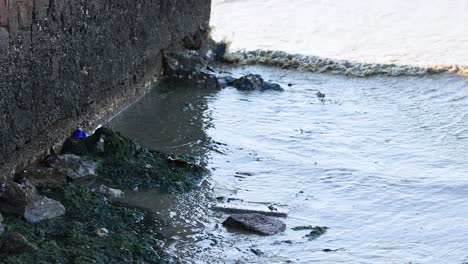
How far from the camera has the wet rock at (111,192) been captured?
5695 mm

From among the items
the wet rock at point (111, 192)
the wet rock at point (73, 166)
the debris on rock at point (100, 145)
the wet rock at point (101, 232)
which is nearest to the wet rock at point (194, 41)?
the debris on rock at point (100, 145)

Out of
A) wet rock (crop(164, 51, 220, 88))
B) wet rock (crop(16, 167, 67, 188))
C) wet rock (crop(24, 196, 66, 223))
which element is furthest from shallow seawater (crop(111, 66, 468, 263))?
wet rock (crop(24, 196, 66, 223))

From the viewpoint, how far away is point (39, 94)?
5770mm

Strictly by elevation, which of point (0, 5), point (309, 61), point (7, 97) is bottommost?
point (309, 61)

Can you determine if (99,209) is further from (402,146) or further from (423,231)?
(402,146)

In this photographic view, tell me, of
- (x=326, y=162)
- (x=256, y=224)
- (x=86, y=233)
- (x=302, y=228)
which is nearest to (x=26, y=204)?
(x=86, y=233)

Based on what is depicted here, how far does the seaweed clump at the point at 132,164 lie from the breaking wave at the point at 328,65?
10.3ft

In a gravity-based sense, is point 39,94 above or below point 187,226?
above

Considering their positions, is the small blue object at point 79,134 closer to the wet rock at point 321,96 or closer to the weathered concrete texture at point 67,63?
the weathered concrete texture at point 67,63

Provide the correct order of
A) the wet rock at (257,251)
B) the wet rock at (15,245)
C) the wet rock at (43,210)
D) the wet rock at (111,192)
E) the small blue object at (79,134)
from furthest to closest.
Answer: the small blue object at (79,134) < the wet rock at (111,192) < the wet rock at (43,210) < the wet rock at (257,251) < the wet rock at (15,245)

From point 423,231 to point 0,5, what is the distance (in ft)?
9.13

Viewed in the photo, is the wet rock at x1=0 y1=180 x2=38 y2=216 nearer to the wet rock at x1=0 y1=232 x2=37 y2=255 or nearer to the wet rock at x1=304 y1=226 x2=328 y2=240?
the wet rock at x1=0 y1=232 x2=37 y2=255

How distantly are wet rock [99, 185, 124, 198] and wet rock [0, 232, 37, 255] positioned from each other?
108 cm

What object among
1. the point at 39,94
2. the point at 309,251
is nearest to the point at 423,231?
the point at 309,251
